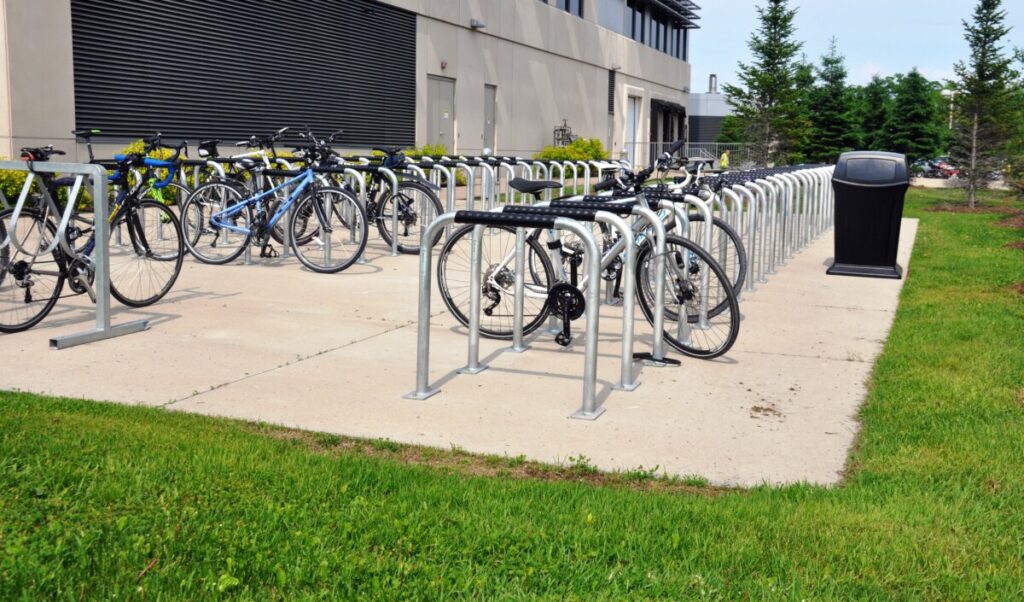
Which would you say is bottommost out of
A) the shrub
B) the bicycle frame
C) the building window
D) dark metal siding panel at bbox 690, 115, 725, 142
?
the bicycle frame

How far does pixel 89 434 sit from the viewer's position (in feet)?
15.1

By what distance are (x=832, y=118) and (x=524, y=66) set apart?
17558 millimetres

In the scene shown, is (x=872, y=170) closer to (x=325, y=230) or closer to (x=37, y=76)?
(x=325, y=230)

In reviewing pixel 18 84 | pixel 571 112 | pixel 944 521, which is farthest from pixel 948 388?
pixel 571 112

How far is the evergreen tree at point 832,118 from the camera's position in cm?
4375

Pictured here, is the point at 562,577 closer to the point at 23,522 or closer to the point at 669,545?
the point at 669,545

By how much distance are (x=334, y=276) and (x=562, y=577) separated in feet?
23.0

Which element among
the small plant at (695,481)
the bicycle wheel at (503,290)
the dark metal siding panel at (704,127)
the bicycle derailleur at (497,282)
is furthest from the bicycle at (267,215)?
the dark metal siding panel at (704,127)

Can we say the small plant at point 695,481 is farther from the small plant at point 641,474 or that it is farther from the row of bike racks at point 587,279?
the row of bike racks at point 587,279

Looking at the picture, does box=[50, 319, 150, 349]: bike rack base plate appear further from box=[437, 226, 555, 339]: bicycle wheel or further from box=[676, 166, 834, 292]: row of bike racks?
box=[676, 166, 834, 292]: row of bike racks

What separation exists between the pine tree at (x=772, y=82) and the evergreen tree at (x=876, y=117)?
513 cm

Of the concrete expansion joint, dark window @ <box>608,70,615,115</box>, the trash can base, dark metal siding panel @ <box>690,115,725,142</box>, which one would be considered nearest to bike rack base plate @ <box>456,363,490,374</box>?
the concrete expansion joint

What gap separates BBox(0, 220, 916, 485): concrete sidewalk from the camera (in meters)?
4.99

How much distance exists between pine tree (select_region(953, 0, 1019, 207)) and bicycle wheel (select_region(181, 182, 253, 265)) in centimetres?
1860
